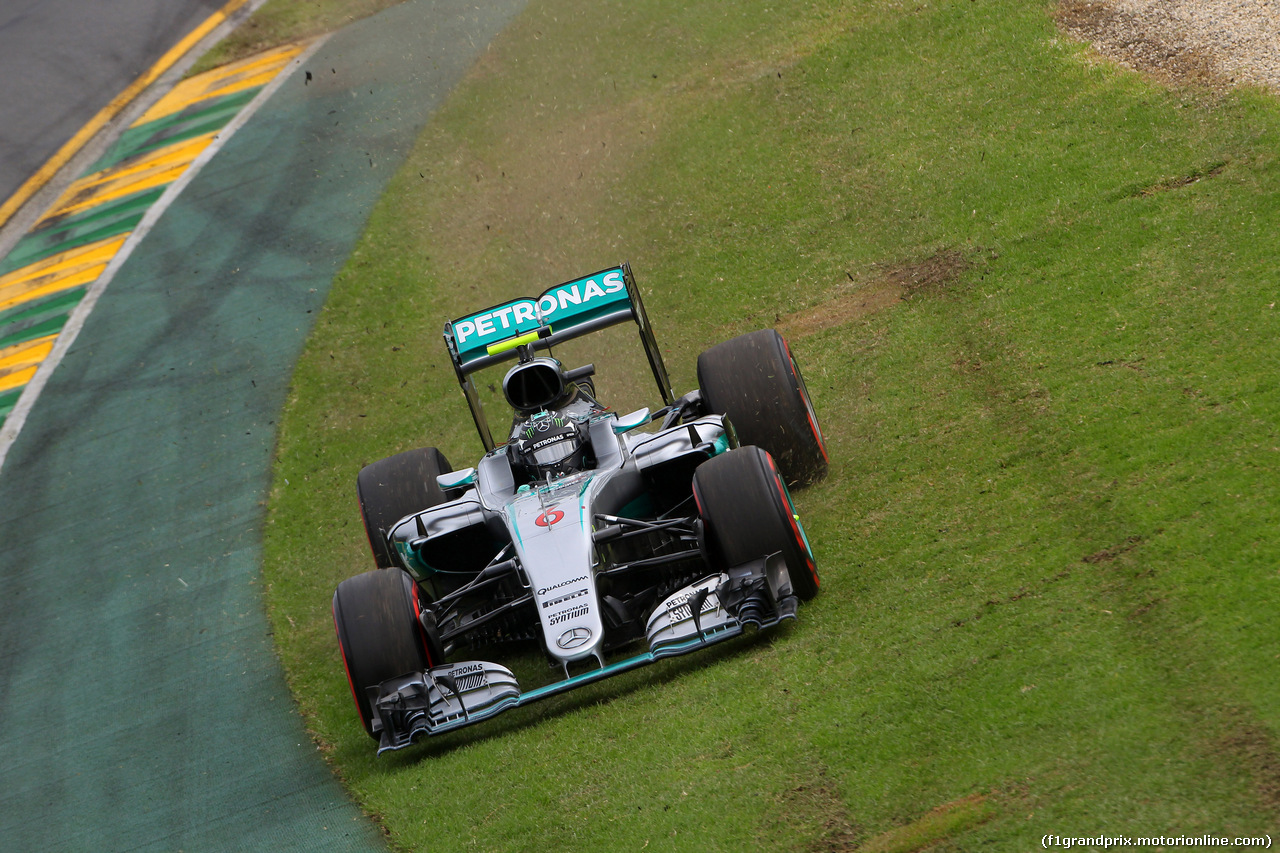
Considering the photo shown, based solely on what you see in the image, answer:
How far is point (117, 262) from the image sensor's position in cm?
1983

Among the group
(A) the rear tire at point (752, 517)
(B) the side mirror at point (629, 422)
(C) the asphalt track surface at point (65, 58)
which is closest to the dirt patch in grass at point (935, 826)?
(A) the rear tire at point (752, 517)

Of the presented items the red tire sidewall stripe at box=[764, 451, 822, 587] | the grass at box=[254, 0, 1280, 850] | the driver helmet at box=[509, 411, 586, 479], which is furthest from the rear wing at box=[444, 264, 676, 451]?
the red tire sidewall stripe at box=[764, 451, 822, 587]

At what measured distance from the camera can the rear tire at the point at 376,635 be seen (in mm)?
8578

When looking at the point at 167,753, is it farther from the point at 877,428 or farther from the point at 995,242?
the point at 995,242

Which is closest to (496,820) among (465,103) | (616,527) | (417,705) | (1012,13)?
(417,705)

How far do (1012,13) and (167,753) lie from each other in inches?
587

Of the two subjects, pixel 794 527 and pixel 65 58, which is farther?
pixel 65 58

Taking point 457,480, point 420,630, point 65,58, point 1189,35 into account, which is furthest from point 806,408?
point 65,58

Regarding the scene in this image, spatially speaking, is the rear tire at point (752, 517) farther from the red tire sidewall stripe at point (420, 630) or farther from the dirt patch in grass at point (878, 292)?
the dirt patch in grass at point (878, 292)

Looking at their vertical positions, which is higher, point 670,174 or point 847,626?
point 670,174

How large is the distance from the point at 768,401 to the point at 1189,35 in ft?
31.8

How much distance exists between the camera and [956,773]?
6.73 metres

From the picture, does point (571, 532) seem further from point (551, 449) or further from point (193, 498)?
point (193, 498)

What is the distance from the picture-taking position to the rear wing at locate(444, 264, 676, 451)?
11.0 m
